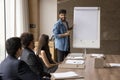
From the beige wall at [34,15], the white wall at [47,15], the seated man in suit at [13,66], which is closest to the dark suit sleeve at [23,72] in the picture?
the seated man in suit at [13,66]

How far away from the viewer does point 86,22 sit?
6.33m

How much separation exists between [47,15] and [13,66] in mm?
5514

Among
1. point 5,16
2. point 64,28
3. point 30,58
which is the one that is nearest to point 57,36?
point 64,28

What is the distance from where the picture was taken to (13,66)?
3012 mm

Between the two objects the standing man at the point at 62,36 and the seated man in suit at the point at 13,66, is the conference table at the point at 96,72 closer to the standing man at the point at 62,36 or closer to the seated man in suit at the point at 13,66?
the seated man in suit at the point at 13,66

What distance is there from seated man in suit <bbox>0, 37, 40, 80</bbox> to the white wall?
5279 millimetres

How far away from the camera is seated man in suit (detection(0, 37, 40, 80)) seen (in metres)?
3.01

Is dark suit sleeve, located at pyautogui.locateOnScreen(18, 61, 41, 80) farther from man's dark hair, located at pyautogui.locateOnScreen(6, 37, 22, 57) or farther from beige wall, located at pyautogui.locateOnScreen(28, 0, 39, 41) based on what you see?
beige wall, located at pyautogui.locateOnScreen(28, 0, 39, 41)

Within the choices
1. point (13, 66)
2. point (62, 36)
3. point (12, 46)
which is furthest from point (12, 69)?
point (62, 36)

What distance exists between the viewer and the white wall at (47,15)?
8398mm

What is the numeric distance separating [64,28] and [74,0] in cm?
157

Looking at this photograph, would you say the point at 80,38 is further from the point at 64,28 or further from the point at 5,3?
the point at 5,3

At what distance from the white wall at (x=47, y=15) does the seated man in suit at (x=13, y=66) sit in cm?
528

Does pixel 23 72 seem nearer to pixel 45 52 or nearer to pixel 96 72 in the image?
pixel 96 72
